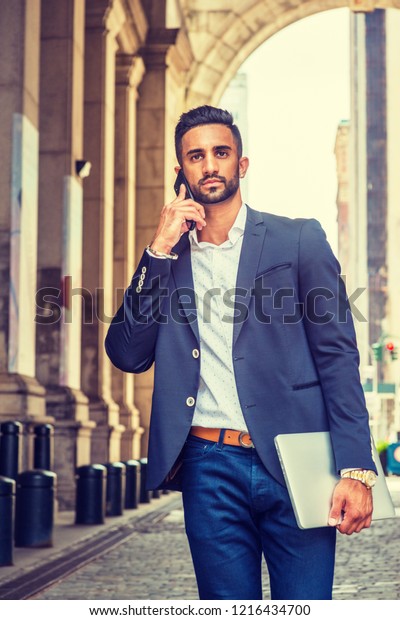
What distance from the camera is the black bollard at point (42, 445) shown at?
14.1 metres

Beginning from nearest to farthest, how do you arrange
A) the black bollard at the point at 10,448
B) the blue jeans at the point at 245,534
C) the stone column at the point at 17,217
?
1. the blue jeans at the point at 245,534
2. the black bollard at the point at 10,448
3. the stone column at the point at 17,217

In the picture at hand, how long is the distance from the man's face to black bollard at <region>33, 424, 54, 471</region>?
1069 cm

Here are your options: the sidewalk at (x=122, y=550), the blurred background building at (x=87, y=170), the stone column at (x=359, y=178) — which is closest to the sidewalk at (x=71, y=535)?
the sidewalk at (x=122, y=550)

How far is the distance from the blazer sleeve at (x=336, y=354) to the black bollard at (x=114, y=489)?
12.3m

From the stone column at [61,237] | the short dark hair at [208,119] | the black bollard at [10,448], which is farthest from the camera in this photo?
the stone column at [61,237]

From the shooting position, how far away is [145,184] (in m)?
26.7

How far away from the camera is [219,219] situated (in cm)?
373

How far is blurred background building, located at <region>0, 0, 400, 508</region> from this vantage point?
14.0m

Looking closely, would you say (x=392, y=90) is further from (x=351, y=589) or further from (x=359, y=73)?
(x=351, y=589)

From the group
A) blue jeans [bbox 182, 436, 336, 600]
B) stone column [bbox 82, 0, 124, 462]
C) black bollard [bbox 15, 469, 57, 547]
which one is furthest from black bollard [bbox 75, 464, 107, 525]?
blue jeans [bbox 182, 436, 336, 600]

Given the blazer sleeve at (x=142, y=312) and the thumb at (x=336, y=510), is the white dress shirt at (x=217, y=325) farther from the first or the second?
the thumb at (x=336, y=510)

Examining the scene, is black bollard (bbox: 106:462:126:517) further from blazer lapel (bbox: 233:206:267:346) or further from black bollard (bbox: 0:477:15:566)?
blazer lapel (bbox: 233:206:267:346)

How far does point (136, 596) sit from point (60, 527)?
19.5ft

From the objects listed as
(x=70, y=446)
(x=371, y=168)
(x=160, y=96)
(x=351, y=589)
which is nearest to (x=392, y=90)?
(x=371, y=168)
